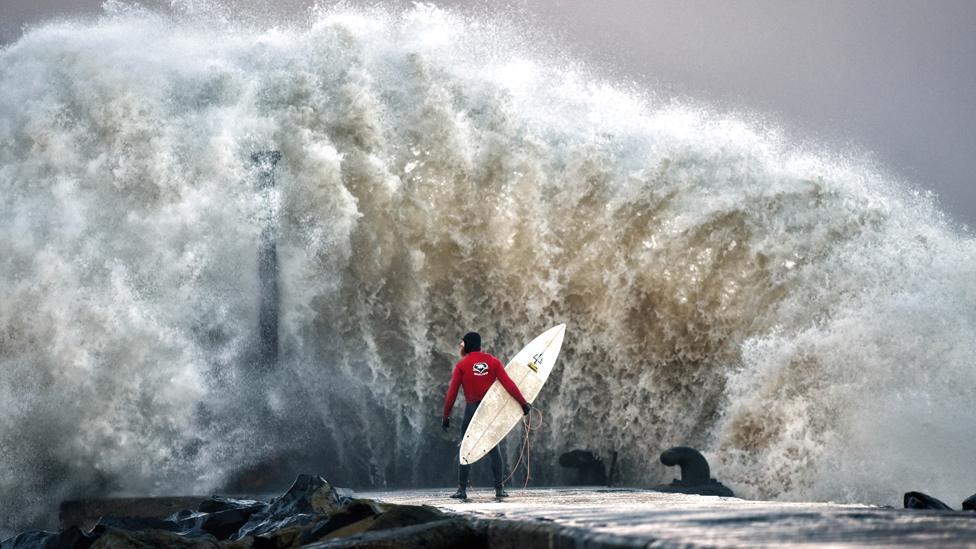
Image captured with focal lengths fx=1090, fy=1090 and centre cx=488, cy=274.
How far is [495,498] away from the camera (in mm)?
8953

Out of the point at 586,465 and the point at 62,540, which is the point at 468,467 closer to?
the point at 62,540

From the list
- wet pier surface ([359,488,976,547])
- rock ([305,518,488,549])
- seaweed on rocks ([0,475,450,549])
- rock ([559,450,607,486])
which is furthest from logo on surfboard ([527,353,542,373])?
rock ([305,518,488,549])

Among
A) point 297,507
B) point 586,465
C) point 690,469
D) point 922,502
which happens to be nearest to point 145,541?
point 297,507

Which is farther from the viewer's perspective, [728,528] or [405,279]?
[405,279]

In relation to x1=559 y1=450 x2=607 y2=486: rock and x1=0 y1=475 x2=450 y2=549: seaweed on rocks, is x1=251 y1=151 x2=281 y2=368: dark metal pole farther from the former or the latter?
x1=0 y1=475 x2=450 y2=549: seaweed on rocks

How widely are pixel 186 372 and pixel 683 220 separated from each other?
8.50m

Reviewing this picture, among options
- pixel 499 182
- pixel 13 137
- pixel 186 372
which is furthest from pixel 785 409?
pixel 13 137

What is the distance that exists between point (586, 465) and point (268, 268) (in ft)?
20.4

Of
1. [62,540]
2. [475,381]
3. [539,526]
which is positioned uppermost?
[475,381]

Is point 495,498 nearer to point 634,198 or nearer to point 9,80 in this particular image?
point 634,198

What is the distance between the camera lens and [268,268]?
1725cm

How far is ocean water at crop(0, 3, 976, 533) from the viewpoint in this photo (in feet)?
48.8

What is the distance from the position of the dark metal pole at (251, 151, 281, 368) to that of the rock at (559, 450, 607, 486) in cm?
497

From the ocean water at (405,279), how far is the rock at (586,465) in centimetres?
223
